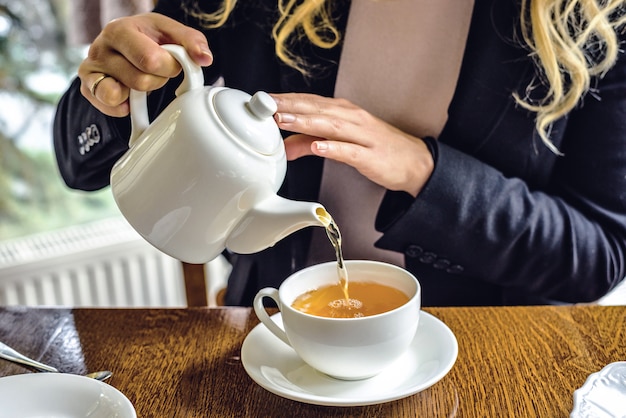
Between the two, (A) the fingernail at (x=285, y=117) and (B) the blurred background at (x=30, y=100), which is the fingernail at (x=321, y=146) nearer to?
(A) the fingernail at (x=285, y=117)

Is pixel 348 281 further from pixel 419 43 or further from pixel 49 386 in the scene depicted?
pixel 419 43

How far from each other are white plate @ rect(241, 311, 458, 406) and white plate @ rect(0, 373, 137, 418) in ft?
0.47

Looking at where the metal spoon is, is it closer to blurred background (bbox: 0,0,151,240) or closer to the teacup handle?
the teacup handle

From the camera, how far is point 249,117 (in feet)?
2.09

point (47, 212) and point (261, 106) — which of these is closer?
point (261, 106)

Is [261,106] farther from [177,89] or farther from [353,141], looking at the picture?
[353,141]

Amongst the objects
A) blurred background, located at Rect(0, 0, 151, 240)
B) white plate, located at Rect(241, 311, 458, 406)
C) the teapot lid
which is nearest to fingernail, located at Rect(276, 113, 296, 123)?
the teapot lid

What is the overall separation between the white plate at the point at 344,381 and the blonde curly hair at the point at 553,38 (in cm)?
41

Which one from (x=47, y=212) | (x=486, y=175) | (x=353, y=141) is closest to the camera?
(x=353, y=141)

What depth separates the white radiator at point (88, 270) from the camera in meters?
1.85

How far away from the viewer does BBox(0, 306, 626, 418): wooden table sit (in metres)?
0.67

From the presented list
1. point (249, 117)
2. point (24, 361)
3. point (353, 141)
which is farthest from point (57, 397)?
point (353, 141)

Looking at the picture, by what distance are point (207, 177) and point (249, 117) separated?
0.22 ft

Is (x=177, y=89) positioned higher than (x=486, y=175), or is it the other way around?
(x=177, y=89)
